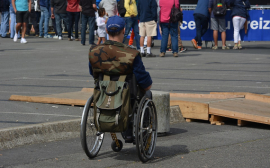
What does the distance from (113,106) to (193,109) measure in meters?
2.89

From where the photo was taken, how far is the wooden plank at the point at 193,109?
7530 millimetres

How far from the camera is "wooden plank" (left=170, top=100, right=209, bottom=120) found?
7530mm

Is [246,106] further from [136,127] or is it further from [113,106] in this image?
[113,106]

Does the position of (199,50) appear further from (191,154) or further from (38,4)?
(191,154)

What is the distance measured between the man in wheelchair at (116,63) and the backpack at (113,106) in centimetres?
1

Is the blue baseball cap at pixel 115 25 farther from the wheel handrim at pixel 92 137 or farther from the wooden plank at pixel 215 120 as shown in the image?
the wooden plank at pixel 215 120

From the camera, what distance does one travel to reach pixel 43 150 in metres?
5.89

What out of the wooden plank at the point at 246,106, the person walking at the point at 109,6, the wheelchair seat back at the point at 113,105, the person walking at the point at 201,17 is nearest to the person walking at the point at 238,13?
Answer: the person walking at the point at 201,17

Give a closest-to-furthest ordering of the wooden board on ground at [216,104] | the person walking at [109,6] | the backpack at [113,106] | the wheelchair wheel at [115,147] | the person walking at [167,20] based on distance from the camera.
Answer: the backpack at [113,106], the wheelchair wheel at [115,147], the wooden board on ground at [216,104], the person walking at [167,20], the person walking at [109,6]

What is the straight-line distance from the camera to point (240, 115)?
23.3 ft

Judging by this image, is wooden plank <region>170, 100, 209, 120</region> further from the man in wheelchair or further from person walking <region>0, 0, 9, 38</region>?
person walking <region>0, 0, 9, 38</region>

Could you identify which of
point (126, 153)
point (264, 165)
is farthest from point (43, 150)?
point (264, 165)

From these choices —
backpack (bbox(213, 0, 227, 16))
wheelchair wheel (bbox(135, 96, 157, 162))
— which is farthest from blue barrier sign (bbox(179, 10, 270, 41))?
wheelchair wheel (bbox(135, 96, 157, 162))

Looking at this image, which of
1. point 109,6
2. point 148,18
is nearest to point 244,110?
point 148,18
